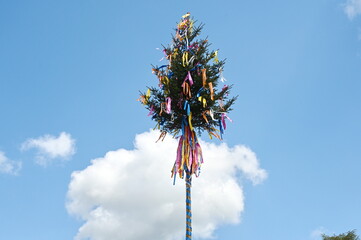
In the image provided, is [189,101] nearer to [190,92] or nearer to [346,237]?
[190,92]

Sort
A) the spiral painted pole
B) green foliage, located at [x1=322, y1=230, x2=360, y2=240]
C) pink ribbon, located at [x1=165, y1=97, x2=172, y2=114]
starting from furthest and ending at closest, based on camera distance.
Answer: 1. green foliage, located at [x1=322, y1=230, x2=360, y2=240]
2. pink ribbon, located at [x1=165, y1=97, x2=172, y2=114]
3. the spiral painted pole

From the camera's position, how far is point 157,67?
21.7 metres

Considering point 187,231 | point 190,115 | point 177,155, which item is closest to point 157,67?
point 190,115

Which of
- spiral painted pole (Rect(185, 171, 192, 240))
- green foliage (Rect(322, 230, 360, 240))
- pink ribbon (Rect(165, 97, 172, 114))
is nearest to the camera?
spiral painted pole (Rect(185, 171, 192, 240))

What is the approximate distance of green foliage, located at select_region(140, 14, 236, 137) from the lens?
20219mm

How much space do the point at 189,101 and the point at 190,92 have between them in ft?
1.74

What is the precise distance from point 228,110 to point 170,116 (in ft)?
11.2

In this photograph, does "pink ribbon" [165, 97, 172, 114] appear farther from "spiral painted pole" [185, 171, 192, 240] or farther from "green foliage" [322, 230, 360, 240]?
"green foliage" [322, 230, 360, 240]

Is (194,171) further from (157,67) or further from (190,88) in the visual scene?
(157,67)

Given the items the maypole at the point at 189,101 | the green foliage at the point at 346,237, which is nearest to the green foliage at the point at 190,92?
the maypole at the point at 189,101

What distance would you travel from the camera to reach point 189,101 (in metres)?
20.4

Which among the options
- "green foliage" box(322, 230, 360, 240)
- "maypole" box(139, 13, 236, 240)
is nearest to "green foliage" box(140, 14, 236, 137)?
"maypole" box(139, 13, 236, 240)

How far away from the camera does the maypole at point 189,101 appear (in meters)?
20.0

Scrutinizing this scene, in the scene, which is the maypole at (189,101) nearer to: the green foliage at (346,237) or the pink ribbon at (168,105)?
the pink ribbon at (168,105)
